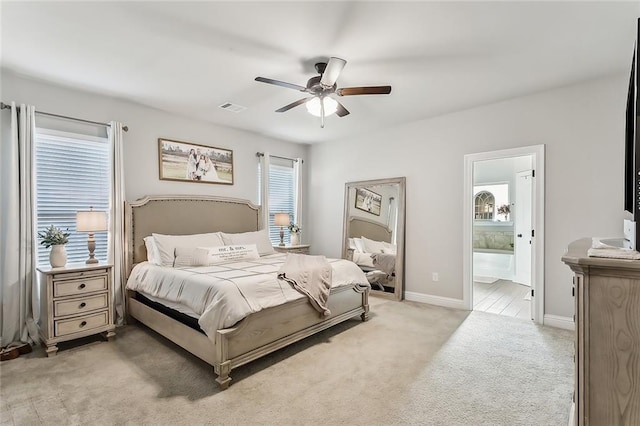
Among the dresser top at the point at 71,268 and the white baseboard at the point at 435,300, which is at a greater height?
the dresser top at the point at 71,268

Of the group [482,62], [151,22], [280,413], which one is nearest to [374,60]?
[482,62]

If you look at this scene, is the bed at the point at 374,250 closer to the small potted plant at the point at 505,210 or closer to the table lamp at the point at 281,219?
the table lamp at the point at 281,219

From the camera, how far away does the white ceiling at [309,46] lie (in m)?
2.12

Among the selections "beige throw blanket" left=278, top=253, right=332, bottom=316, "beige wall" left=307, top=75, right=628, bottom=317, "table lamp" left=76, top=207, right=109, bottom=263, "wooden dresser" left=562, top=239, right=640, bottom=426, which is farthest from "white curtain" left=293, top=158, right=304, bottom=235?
"wooden dresser" left=562, top=239, right=640, bottom=426

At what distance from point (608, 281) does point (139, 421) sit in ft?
8.09

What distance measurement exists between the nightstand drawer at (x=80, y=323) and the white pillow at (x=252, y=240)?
5.04 feet

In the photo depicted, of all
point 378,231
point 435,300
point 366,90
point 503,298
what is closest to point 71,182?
point 366,90

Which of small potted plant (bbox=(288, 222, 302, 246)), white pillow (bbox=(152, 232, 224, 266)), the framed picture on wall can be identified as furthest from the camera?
small potted plant (bbox=(288, 222, 302, 246))

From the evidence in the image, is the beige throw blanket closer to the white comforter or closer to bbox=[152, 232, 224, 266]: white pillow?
the white comforter

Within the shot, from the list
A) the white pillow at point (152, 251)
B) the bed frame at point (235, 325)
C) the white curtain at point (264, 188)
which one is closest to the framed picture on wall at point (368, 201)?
the white curtain at point (264, 188)

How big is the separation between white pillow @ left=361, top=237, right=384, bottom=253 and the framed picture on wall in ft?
1.51

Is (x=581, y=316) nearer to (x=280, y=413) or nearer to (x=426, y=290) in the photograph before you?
(x=280, y=413)

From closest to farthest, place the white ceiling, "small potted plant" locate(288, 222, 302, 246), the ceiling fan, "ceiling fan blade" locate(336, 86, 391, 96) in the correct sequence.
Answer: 1. the white ceiling
2. the ceiling fan
3. "ceiling fan blade" locate(336, 86, 391, 96)
4. "small potted plant" locate(288, 222, 302, 246)

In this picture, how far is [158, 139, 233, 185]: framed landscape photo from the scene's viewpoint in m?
4.16
